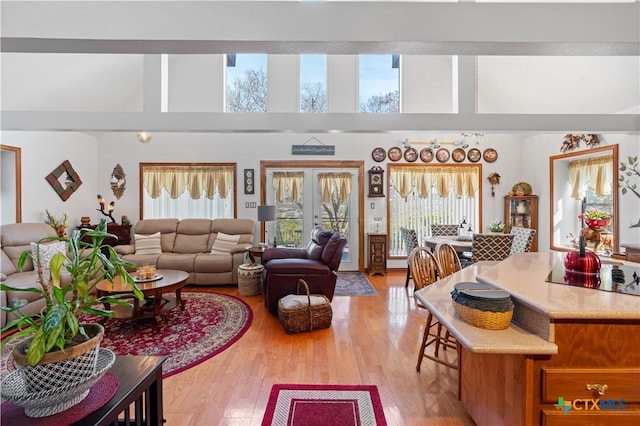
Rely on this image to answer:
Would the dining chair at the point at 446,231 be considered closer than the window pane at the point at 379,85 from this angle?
Yes

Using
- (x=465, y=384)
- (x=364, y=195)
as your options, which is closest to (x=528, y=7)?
(x=465, y=384)

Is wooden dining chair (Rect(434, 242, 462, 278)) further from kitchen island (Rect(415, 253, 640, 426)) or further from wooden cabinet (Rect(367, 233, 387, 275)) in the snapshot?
wooden cabinet (Rect(367, 233, 387, 275))

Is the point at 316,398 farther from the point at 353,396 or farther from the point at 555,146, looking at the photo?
the point at 555,146

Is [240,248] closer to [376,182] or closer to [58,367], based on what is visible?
[376,182]

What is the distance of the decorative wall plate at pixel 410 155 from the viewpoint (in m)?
6.15

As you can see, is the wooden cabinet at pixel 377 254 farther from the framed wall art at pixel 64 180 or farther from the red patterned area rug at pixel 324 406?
the framed wall art at pixel 64 180

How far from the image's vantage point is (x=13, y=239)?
4.08 m

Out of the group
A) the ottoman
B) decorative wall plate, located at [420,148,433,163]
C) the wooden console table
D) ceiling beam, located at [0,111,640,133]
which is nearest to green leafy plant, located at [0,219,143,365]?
the wooden console table

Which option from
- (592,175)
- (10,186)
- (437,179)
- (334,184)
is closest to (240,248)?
(334,184)

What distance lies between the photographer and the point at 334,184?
613 cm

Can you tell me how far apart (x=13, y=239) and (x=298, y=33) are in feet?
15.9

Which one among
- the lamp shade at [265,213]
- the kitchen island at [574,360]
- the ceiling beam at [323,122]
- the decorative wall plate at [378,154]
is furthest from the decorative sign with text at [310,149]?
the kitchen island at [574,360]

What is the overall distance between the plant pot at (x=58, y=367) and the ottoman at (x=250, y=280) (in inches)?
141

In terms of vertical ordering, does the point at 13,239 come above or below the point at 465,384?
above
